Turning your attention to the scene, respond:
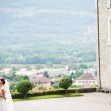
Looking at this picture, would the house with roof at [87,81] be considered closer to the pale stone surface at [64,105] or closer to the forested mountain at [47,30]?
the pale stone surface at [64,105]

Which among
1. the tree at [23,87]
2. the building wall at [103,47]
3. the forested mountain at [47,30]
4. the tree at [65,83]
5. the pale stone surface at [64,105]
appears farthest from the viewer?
the forested mountain at [47,30]

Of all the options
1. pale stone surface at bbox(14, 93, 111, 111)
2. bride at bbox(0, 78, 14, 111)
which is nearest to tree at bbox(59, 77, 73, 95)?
pale stone surface at bbox(14, 93, 111, 111)

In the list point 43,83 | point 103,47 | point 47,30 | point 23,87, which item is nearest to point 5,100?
point 23,87

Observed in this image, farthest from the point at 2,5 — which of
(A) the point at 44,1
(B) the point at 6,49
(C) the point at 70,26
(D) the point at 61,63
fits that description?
(D) the point at 61,63

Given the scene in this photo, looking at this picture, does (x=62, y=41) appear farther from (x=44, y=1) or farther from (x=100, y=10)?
(x=100, y=10)

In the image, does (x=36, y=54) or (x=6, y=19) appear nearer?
(x=36, y=54)

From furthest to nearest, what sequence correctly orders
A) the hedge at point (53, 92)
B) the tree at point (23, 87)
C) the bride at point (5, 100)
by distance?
the hedge at point (53, 92) < the tree at point (23, 87) < the bride at point (5, 100)

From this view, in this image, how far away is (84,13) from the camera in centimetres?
15112

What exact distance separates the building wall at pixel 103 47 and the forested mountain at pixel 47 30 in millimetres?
81935

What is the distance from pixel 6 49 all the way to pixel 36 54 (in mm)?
8325

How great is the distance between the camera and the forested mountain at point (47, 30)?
122 metres

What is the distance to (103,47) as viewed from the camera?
2977 centimetres

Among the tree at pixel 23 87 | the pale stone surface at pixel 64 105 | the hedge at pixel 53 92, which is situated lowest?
the pale stone surface at pixel 64 105

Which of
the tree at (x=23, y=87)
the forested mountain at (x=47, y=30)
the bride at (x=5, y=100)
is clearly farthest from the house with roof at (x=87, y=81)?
the forested mountain at (x=47, y=30)
